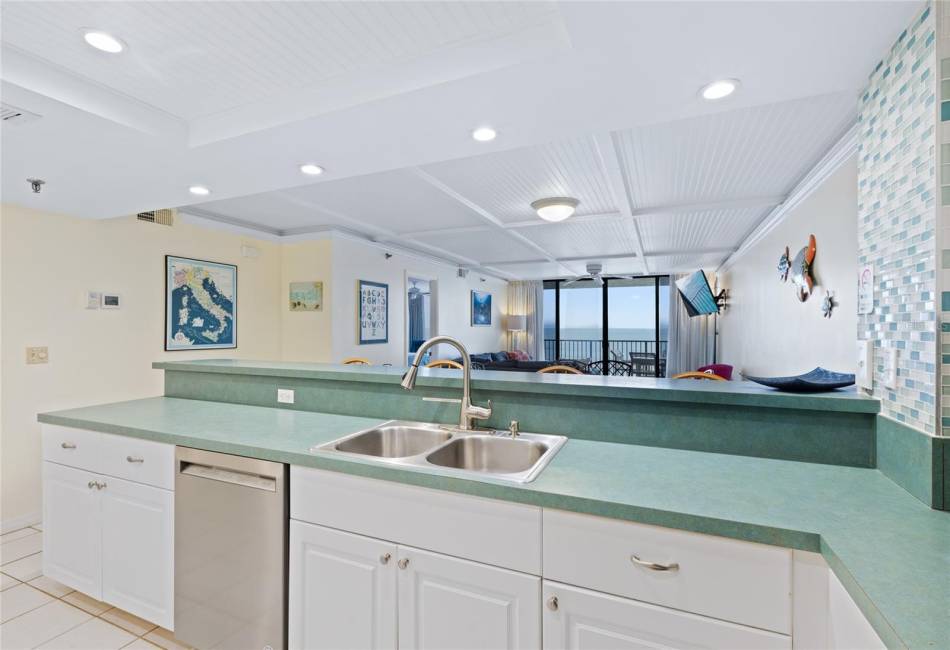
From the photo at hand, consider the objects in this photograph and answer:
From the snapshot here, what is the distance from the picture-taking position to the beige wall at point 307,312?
4.75m

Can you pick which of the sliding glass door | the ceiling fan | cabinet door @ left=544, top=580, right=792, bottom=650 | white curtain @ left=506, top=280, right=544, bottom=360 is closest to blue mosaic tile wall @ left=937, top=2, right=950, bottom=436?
cabinet door @ left=544, top=580, right=792, bottom=650

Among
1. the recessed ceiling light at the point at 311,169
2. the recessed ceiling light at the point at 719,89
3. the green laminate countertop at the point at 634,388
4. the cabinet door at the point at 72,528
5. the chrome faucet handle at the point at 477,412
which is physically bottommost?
the cabinet door at the point at 72,528

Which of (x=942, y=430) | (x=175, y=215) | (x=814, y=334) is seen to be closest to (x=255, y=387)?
(x=175, y=215)

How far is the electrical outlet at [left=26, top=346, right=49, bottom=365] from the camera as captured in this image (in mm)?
2969

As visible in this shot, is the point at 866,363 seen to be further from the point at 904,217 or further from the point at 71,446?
the point at 71,446

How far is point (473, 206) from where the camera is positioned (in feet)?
12.4

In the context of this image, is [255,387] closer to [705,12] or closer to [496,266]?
[705,12]

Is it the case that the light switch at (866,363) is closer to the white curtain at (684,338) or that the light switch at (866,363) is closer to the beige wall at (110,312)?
the beige wall at (110,312)

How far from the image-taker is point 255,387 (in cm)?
242

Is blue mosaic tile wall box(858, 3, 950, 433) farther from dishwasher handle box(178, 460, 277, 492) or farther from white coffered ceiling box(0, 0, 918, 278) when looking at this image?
dishwasher handle box(178, 460, 277, 492)

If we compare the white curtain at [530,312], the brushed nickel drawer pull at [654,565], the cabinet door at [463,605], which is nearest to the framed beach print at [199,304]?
the cabinet door at [463,605]

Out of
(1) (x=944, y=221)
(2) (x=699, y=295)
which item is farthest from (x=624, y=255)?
(1) (x=944, y=221)

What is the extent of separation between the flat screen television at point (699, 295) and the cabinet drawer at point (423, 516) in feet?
19.4

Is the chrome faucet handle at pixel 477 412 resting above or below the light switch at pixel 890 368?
below
